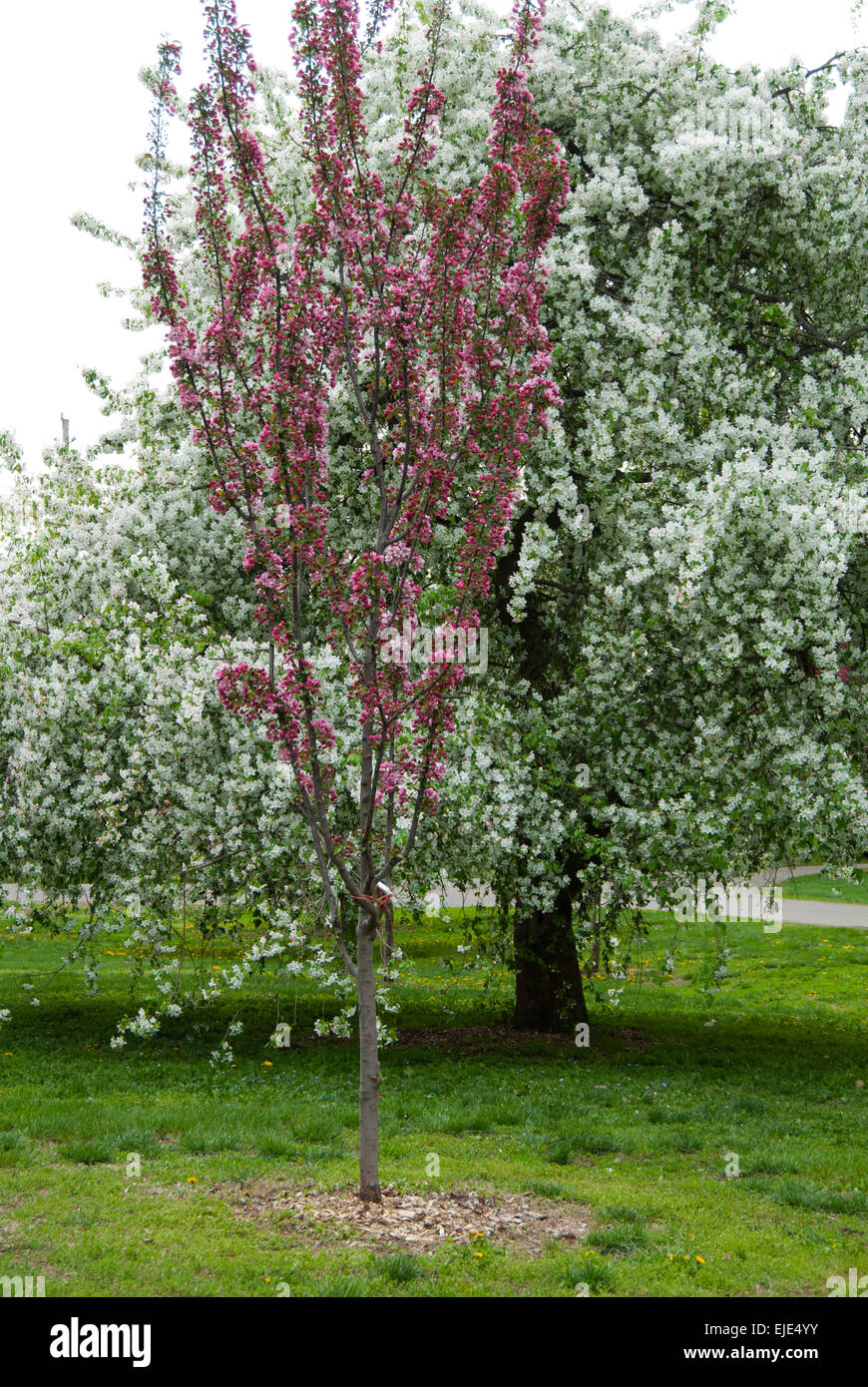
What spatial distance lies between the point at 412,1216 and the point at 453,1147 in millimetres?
1808

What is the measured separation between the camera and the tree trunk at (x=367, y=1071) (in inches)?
271

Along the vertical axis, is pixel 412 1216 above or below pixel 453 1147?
above

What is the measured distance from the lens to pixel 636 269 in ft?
36.7

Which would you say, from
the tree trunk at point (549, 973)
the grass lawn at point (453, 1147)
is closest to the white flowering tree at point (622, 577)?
the tree trunk at point (549, 973)

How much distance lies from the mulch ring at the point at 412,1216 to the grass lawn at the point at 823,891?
2205cm

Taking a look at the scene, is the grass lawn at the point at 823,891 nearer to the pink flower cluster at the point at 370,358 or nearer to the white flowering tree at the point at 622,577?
the white flowering tree at the point at 622,577

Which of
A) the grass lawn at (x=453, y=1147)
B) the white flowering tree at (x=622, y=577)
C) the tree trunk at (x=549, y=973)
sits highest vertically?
the white flowering tree at (x=622, y=577)

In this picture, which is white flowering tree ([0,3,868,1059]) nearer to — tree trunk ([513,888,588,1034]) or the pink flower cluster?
tree trunk ([513,888,588,1034])

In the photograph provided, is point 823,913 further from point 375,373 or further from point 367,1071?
point 375,373

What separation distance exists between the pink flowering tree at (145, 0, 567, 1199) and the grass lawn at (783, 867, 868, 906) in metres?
22.9

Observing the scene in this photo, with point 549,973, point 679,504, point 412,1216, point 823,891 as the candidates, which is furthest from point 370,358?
point 823,891

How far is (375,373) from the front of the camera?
6.90 metres

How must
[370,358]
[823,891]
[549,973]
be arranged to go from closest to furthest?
[370,358] < [549,973] < [823,891]

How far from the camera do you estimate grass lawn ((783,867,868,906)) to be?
28719mm
